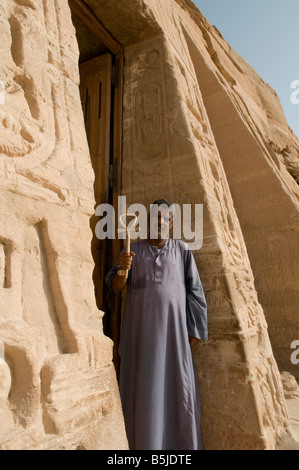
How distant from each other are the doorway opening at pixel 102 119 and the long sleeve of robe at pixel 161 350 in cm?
69

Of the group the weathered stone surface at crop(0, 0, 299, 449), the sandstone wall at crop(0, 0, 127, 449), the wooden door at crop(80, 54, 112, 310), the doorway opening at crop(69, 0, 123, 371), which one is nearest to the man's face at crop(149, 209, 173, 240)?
the weathered stone surface at crop(0, 0, 299, 449)

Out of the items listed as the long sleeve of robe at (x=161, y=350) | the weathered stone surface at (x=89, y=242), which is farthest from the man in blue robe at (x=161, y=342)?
the weathered stone surface at (x=89, y=242)

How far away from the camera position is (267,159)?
13.2 feet

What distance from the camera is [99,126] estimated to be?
3.18 meters

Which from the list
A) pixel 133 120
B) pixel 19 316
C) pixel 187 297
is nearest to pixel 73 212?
pixel 19 316

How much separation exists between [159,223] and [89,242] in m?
0.56

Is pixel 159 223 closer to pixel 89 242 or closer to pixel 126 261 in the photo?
pixel 126 261

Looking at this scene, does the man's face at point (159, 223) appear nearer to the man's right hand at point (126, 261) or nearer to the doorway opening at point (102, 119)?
the man's right hand at point (126, 261)

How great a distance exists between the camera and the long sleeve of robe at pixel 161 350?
5.64ft

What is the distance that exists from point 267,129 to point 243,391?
195 inches

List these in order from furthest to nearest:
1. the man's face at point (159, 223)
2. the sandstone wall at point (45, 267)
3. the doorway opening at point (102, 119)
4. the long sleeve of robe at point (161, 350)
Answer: the doorway opening at point (102, 119) < the man's face at point (159, 223) < the long sleeve of robe at point (161, 350) < the sandstone wall at point (45, 267)

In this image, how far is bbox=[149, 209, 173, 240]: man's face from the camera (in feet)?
6.57

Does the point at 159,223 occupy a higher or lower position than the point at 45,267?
higher

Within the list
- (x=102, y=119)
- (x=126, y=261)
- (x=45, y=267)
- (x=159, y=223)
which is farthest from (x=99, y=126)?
(x=45, y=267)
